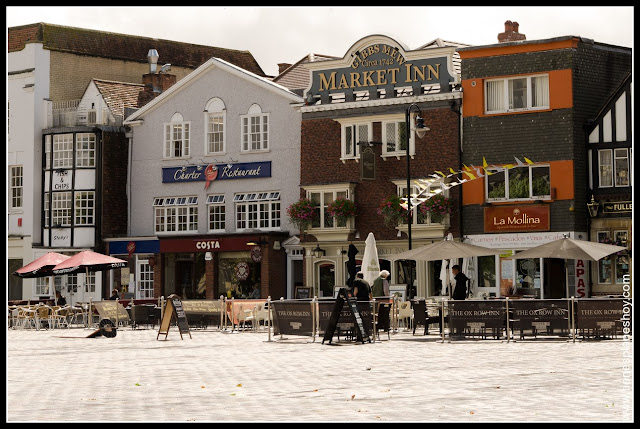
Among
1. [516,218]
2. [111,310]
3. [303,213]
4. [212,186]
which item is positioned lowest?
[111,310]

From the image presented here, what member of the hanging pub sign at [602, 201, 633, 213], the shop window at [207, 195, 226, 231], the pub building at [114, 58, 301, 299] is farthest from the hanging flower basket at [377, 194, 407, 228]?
the shop window at [207, 195, 226, 231]

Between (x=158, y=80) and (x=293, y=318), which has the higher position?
(x=158, y=80)

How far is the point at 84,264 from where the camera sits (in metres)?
37.4

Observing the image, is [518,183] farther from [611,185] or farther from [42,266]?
[42,266]

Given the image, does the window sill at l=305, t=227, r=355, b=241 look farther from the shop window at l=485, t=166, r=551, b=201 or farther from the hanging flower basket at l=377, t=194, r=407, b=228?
the shop window at l=485, t=166, r=551, b=201

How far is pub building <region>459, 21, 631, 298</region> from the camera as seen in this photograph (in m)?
40.1

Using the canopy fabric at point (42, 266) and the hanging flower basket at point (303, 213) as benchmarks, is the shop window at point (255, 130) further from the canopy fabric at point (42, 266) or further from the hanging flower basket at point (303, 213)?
the canopy fabric at point (42, 266)

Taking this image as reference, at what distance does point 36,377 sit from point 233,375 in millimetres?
2709

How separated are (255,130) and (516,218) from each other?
39.6 feet

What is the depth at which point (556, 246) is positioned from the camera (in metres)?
27.7

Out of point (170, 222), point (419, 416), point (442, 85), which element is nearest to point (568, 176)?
point (442, 85)

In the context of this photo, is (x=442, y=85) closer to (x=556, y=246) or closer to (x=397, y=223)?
(x=397, y=223)

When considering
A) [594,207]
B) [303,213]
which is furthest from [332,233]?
[594,207]

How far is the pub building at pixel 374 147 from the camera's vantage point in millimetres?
42969
